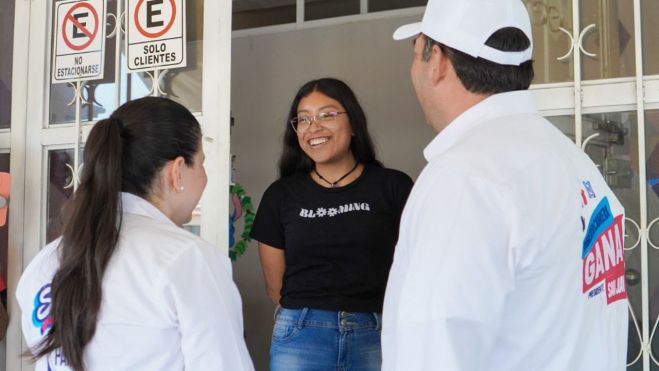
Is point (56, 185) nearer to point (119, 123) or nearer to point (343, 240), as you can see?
→ point (343, 240)

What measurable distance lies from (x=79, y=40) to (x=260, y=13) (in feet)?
8.48

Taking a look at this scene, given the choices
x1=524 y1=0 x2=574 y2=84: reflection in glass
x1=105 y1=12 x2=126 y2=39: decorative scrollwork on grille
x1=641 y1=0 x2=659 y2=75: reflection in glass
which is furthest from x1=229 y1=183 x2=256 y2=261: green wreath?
x1=641 y1=0 x2=659 y2=75: reflection in glass

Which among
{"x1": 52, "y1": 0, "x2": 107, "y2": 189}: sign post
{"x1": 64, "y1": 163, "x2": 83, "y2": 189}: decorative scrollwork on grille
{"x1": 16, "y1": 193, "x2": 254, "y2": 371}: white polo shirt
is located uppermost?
{"x1": 52, "y1": 0, "x2": 107, "y2": 189}: sign post

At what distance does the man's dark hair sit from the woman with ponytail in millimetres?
549

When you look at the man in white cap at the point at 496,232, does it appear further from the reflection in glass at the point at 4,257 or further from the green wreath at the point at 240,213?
the reflection in glass at the point at 4,257

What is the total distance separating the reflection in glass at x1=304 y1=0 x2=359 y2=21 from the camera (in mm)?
4723

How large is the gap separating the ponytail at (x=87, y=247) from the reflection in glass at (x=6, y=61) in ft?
5.02

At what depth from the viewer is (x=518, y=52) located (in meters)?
1.10

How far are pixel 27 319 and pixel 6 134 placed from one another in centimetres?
147

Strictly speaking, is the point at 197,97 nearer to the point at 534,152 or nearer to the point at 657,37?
the point at 657,37

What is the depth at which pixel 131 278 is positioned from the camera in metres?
1.23

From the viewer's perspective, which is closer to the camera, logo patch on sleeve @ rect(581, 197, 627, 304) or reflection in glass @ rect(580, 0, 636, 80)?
logo patch on sleeve @ rect(581, 197, 627, 304)

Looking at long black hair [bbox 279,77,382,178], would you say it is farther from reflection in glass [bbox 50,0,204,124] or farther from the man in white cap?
the man in white cap

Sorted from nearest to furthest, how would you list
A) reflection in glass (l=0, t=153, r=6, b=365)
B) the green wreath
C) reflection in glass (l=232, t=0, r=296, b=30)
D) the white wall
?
reflection in glass (l=0, t=153, r=6, b=365)
the green wreath
the white wall
reflection in glass (l=232, t=0, r=296, b=30)
